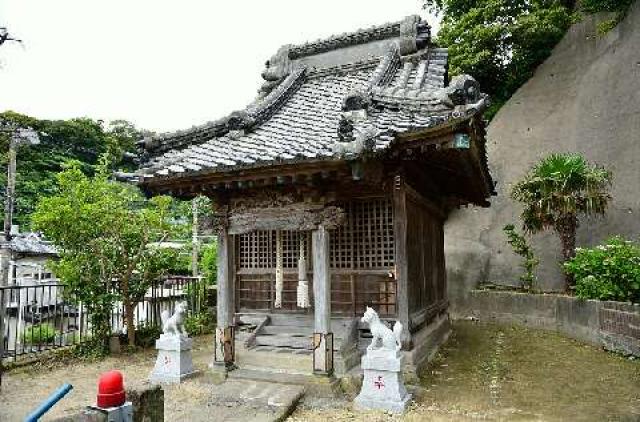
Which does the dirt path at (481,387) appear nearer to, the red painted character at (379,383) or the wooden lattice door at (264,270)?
the red painted character at (379,383)

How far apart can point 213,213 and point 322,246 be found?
2334 mm

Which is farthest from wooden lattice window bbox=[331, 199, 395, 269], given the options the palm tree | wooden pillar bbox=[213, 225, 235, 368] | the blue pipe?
the palm tree

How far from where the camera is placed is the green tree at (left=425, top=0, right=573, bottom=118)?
1848 cm

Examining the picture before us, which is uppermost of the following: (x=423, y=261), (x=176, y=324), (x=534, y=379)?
(x=423, y=261)

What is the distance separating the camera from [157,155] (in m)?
9.10

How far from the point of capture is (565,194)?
13.1 metres

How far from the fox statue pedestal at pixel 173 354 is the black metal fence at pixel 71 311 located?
2.96 meters

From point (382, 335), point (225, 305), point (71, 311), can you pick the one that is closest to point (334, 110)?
point (225, 305)

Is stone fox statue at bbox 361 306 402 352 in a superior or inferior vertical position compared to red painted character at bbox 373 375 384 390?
superior

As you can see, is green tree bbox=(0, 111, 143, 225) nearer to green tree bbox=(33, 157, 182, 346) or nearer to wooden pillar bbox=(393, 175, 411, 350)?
green tree bbox=(33, 157, 182, 346)

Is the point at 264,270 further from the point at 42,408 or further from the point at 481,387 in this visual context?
the point at 42,408

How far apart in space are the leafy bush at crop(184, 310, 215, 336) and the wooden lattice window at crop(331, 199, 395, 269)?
6031 mm

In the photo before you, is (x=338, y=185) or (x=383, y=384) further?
(x=338, y=185)

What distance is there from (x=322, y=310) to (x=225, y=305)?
203 centimetres
